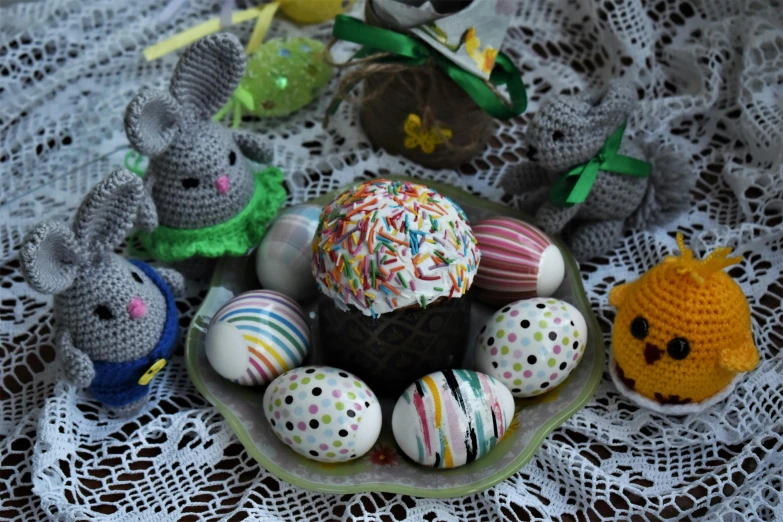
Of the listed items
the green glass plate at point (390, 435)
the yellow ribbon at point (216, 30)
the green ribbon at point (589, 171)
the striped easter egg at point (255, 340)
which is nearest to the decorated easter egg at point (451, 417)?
the green glass plate at point (390, 435)

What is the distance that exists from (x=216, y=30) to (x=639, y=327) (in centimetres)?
74

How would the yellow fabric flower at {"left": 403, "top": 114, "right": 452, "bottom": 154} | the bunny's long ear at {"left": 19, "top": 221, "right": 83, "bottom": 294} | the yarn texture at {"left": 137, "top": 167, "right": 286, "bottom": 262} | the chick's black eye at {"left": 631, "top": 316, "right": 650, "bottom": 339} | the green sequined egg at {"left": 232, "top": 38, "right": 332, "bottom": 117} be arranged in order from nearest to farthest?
the bunny's long ear at {"left": 19, "top": 221, "right": 83, "bottom": 294}, the chick's black eye at {"left": 631, "top": 316, "right": 650, "bottom": 339}, the yarn texture at {"left": 137, "top": 167, "right": 286, "bottom": 262}, the yellow fabric flower at {"left": 403, "top": 114, "right": 452, "bottom": 154}, the green sequined egg at {"left": 232, "top": 38, "right": 332, "bottom": 117}

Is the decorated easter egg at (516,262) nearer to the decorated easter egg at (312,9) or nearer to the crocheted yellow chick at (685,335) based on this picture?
the crocheted yellow chick at (685,335)

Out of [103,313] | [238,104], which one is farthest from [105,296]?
[238,104]

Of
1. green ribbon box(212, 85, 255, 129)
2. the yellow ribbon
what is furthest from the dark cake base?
the yellow ribbon

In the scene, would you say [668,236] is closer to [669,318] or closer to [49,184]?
[669,318]

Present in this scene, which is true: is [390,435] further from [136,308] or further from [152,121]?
[152,121]

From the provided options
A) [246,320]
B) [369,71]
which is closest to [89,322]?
[246,320]

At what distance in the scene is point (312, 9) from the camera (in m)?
1.24

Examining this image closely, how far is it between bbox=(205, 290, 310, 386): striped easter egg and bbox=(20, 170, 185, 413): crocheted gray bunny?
6 cm

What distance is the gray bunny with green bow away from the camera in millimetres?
892

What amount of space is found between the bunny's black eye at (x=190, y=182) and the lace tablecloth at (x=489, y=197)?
16cm

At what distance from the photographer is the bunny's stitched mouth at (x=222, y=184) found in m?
0.94

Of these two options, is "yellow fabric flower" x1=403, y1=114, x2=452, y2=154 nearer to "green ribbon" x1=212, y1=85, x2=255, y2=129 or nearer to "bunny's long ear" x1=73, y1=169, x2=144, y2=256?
"green ribbon" x1=212, y1=85, x2=255, y2=129
